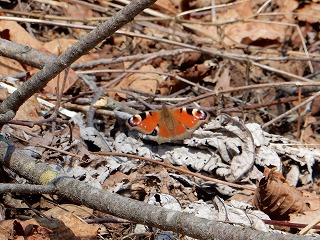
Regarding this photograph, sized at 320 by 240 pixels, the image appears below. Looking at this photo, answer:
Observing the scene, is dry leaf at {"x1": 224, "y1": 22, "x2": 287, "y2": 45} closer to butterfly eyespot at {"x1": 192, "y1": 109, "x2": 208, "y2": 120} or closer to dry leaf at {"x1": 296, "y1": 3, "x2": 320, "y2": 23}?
dry leaf at {"x1": 296, "y1": 3, "x2": 320, "y2": 23}

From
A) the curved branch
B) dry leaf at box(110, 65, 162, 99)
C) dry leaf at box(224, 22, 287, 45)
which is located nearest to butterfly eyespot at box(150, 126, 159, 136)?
dry leaf at box(110, 65, 162, 99)

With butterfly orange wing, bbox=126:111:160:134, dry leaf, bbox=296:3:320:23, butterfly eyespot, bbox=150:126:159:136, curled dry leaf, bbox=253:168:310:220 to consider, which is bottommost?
curled dry leaf, bbox=253:168:310:220

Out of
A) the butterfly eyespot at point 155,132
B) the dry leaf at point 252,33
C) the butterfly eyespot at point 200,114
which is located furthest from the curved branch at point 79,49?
the dry leaf at point 252,33

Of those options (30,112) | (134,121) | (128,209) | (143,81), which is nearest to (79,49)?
(128,209)

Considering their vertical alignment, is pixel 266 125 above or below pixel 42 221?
above

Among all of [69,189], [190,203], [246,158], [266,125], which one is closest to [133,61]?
[266,125]

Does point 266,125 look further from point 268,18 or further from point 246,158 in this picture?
point 268,18
